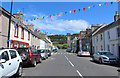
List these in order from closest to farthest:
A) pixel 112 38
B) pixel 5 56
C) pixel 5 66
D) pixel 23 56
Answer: pixel 5 66, pixel 5 56, pixel 23 56, pixel 112 38

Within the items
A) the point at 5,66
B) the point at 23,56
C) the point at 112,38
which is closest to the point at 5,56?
the point at 5,66

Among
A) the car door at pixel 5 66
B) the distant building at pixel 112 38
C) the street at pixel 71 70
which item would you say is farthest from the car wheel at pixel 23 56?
the distant building at pixel 112 38

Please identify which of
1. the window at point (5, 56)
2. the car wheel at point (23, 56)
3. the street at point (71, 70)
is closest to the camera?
the window at point (5, 56)

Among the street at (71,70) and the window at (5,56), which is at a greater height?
the window at (5,56)

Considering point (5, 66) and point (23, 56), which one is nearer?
point (5, 66)

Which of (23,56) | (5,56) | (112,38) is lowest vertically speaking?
(23,56)

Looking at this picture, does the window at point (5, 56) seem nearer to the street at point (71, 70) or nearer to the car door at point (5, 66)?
the car door at point (5, 66)

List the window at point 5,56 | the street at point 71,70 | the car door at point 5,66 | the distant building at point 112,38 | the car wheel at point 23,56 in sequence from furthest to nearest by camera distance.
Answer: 1. the distant building at point 112,38
2. the car wheel at point 23,56
3. the street at point 71,70
4. the window at point 5,56
5. the car door at point 5,66

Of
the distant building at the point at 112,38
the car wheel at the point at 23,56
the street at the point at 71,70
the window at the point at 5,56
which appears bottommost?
the street at the point at 71,70

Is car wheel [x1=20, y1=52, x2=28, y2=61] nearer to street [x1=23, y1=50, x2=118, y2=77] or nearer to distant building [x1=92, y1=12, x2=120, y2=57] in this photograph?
street [x1=23, y1=50, x2=118, y2=77]

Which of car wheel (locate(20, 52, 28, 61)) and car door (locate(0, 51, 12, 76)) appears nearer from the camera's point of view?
car door (locate(0, 51, 12, 76))

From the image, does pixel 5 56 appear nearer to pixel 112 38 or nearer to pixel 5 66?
pixel 5 66

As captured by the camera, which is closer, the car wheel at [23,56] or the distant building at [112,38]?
the car wheel at [23,56]

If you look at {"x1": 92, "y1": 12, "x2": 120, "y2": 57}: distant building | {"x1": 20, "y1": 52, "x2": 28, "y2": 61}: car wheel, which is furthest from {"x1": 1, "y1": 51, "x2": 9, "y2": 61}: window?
{"x1": 92, "y1": 12, "x2": 120, "y2": 57}: distant building
